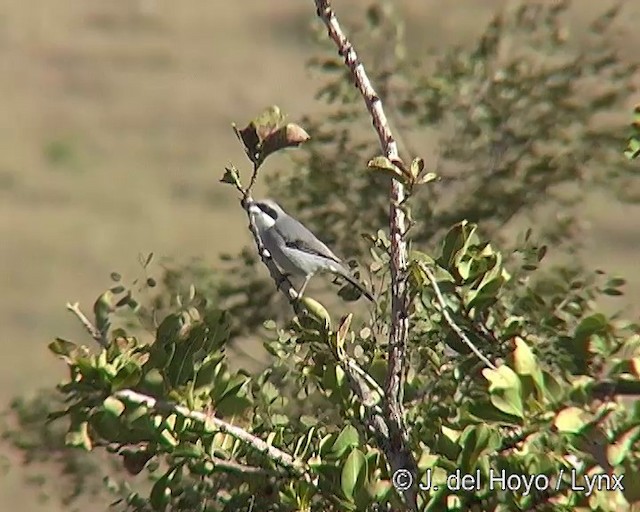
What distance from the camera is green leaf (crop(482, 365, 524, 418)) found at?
5.51ft

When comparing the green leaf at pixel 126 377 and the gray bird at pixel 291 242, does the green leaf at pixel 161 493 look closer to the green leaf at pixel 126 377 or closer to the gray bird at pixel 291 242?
the green leaf at pixel 126 377

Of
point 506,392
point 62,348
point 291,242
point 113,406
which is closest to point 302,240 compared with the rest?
point 291,242

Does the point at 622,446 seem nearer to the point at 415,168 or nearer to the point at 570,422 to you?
the point at 570,422

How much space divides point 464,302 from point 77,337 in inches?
353

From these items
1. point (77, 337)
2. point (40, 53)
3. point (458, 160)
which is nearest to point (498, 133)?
point (458, 160)

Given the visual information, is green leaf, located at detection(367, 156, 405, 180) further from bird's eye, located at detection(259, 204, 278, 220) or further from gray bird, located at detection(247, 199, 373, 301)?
bird's eye, located at detection(259, 204, 278, 220)

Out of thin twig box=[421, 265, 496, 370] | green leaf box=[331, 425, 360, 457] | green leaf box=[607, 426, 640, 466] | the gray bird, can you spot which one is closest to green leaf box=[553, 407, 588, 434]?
green leaf box=[607, 426, 640, 466]

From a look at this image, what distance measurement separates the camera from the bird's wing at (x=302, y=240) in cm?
460

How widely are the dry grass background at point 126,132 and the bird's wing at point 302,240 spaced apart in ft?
14.2

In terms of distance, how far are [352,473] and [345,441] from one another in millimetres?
112

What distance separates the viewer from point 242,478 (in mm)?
2131

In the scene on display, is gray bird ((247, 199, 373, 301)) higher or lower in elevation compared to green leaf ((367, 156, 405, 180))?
higher

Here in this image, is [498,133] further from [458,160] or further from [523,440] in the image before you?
[523,440]

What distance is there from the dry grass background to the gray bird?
4218 mm
